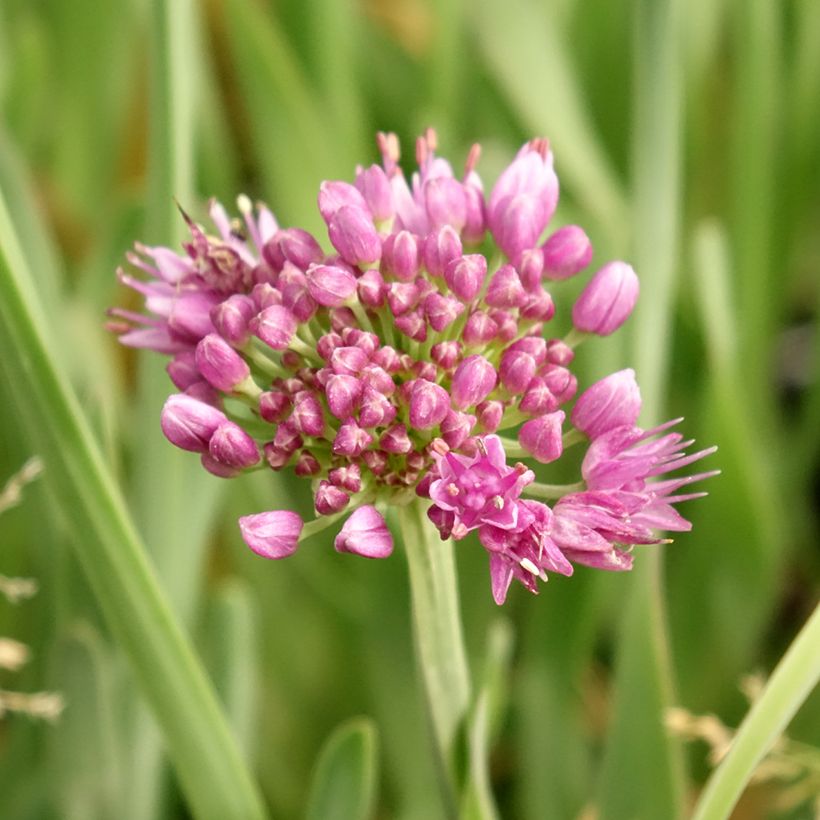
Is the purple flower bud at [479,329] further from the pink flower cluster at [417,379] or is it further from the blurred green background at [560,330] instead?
the blurred green background at [560,330]

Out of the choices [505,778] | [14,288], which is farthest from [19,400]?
[505,778]

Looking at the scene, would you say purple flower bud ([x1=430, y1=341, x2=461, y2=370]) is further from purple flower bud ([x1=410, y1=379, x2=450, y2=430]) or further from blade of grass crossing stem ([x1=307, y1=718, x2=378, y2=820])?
blade of grass crossing stem ([x1=307, y1=718, x2=378, y2=820])

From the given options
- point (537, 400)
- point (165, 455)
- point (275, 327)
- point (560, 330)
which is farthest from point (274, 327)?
point (560, 330)

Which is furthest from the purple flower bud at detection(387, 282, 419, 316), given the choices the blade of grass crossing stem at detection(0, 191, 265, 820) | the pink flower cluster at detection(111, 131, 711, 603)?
the blade of grass crossing stem at detection(0, 191, 265, 820)

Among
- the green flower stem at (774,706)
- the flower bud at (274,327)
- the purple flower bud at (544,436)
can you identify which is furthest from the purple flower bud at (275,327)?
the green flower stem at (774,706)

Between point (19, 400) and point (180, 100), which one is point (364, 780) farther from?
point (180, 100)

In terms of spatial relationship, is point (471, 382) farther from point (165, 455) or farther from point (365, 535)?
point (165, 455)
